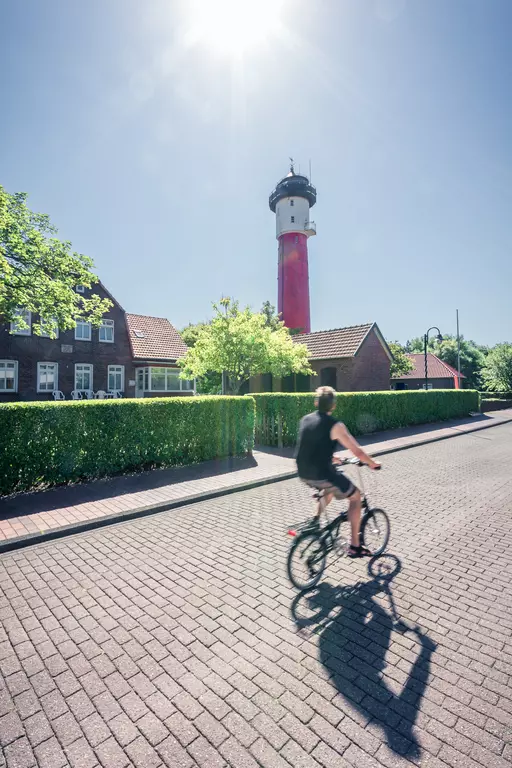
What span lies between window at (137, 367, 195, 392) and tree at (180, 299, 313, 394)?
9.77m

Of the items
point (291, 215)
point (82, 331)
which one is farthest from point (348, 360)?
point (291, 215)

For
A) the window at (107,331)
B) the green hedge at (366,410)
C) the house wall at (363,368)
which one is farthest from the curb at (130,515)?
the window at (107,331)

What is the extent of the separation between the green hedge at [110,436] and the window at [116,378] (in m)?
19.3

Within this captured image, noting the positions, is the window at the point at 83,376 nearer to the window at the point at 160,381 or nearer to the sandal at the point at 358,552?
the window at the point at 160,381

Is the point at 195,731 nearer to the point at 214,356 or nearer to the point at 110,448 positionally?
the point at 110,448

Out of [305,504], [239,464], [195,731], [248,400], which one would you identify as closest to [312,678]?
[195,731]

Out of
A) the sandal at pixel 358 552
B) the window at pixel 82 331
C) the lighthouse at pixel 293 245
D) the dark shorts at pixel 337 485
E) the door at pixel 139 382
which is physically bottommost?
the sandal at pixel 358 552

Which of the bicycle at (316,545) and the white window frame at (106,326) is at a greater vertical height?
the white window frame at (106,326)

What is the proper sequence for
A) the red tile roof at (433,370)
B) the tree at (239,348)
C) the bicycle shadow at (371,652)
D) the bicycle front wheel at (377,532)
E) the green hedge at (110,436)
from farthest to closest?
the red tile roof at (433,370) < the tree at (239,348) < the green hedge at (110,436) < the bicycle front wheel at (377,532) < the bicycle shadow at (371,652)

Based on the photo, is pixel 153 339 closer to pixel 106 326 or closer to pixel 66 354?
pixel 106 326

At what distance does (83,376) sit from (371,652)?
90.6 ft

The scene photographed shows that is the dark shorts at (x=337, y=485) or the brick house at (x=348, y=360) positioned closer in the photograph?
the dark shorts at (x=337, y=485)

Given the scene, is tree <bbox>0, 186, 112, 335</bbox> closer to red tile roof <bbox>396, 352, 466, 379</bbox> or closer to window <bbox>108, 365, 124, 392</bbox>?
window <bbox>108, 365, 124, 392</bbox>

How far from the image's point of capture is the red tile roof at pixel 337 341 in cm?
2552
